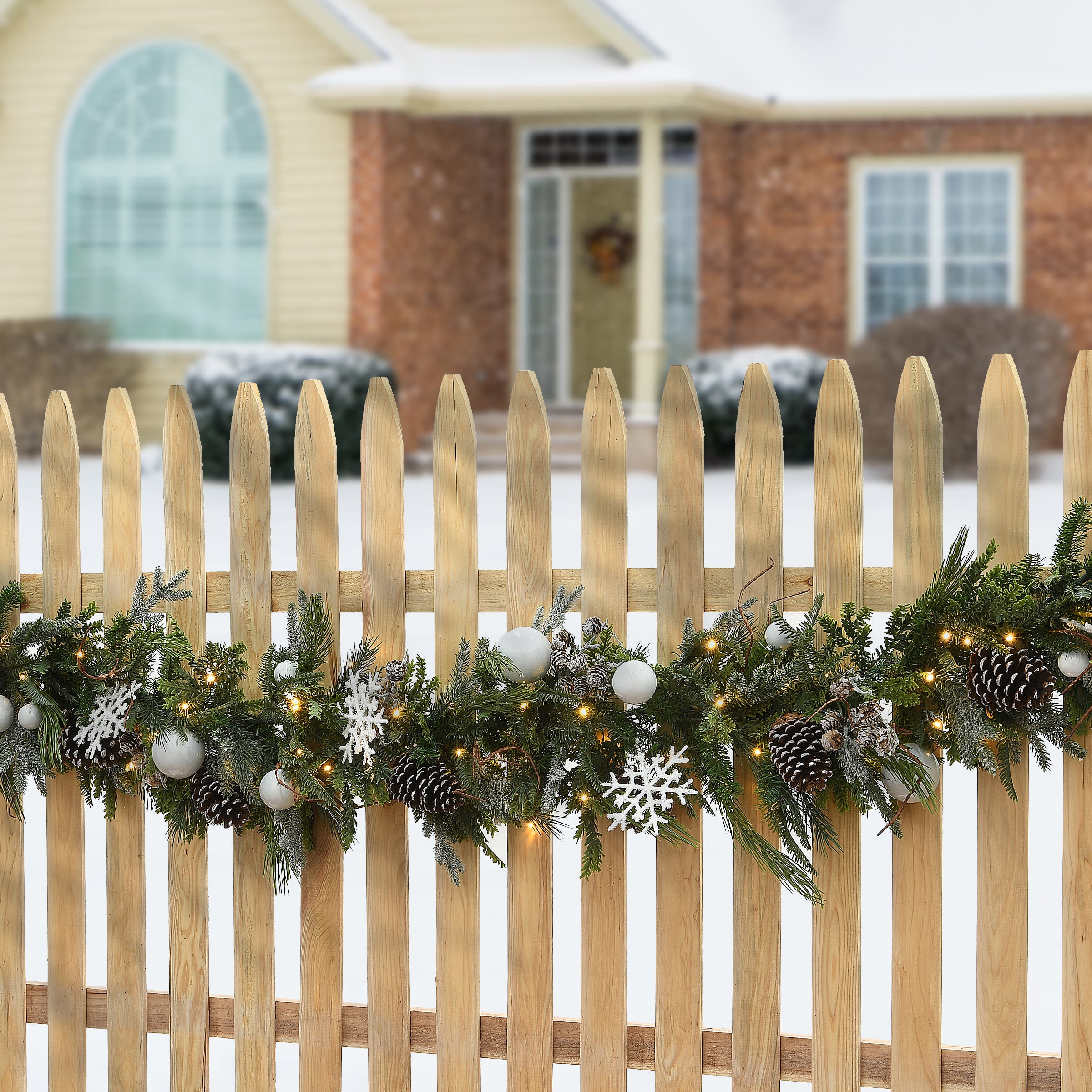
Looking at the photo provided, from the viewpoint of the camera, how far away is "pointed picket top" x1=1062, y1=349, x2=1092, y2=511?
2.88m

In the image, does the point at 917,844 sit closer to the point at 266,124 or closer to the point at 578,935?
the point at 578,935

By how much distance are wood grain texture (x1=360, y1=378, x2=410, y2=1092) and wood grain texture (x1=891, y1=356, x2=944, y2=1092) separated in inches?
40.1

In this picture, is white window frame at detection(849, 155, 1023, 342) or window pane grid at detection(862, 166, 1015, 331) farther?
window pane grid at detection(862, 166, 1015, 331)

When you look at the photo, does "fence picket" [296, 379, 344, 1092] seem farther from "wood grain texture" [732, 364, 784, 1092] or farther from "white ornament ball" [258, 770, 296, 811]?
"wood grain texture" [732, 364, 784, 1092]

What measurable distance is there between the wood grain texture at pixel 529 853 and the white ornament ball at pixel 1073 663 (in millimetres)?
1010

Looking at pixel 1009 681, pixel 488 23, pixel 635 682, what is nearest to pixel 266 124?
pixel 488 23

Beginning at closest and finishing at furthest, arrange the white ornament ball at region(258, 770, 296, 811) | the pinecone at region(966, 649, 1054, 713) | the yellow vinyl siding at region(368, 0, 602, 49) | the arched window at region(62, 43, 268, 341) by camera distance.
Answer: the pinecone at region(966, 649, 1054, 713) → the white ornament ball at region(258, 770, 296, 811) → the yellow vinyl siding at region(368, 0, 602, 49) → the arched window at region(62, 43, 268, 341)

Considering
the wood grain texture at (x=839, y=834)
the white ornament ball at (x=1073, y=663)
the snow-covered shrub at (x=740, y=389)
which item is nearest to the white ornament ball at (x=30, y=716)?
the wood grain texture at (x=839, y=834)

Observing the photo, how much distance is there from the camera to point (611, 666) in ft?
9.37

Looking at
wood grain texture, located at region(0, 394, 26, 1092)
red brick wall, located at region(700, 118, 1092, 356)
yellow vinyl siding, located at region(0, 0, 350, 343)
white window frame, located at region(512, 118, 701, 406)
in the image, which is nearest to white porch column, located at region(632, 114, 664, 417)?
red brick wall, located at region(700, 118, 1092, 356)

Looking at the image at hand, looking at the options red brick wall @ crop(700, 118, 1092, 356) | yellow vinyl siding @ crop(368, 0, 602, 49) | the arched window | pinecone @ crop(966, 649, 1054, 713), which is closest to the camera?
pinecone @ crop(966, 649, 1054, 713)

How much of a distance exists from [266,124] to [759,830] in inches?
483

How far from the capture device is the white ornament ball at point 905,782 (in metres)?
2.79

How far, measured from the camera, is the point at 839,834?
2.94 metres
